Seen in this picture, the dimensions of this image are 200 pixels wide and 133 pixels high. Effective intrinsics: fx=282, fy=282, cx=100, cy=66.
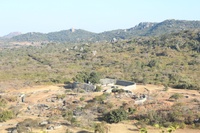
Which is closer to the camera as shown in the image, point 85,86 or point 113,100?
point 113,100

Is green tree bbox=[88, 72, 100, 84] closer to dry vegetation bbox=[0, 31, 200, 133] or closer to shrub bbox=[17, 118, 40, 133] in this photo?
dry vegetation bbox=[0, 31, 200, 133]

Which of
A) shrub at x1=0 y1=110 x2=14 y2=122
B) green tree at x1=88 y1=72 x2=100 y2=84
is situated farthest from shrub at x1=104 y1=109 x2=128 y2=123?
green tree at x1=88 y1=72 x2=100 y2=84

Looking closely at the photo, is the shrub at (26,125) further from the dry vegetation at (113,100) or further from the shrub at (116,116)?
the shrub at (116,116)

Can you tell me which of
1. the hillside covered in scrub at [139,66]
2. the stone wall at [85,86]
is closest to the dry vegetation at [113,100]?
the hillside covered in scrub at [139,66]

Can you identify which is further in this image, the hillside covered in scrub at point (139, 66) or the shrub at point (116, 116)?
the hillside covered in scrub at point (139, 66)

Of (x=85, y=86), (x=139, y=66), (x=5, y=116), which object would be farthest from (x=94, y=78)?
(x=139, y=66)

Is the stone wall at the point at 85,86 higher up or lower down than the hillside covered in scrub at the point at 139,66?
lower down

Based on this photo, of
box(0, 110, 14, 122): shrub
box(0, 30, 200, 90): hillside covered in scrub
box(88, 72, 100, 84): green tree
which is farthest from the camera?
box(0, 30, 200, 90): hillside covered in scrub

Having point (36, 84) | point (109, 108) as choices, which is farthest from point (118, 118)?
point (36, 84)

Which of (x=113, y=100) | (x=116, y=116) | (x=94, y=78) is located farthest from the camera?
(x=94, y=78)

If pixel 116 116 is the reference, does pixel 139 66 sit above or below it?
above

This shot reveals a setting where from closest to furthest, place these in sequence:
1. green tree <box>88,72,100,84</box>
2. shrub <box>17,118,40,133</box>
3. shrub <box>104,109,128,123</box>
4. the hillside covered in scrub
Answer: shrub <box>17,118,40,133</box>
shrub <box>104,109,128,123</box>
green tree <box>88,72,100,84</box>
the hillside covered in scrub

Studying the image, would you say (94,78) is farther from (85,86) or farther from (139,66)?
(139,66)

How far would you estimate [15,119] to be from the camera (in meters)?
23.0
